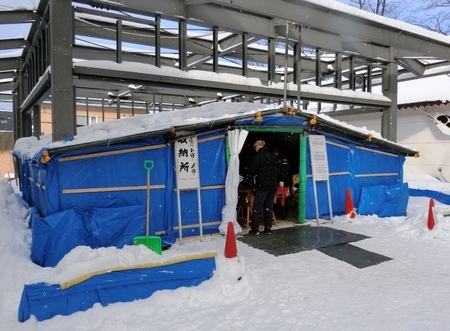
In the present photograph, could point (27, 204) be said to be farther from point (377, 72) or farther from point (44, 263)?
point (377, 72)

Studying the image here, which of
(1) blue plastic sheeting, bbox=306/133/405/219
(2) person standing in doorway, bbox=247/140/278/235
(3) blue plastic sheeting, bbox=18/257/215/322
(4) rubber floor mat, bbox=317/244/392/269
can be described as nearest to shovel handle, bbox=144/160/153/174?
(2) person standing in doorway, bbox=247/140/278/235

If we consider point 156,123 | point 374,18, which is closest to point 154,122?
point 156,123

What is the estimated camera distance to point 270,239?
7.16m

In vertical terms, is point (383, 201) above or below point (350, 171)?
below

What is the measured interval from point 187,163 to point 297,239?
2.77 metres

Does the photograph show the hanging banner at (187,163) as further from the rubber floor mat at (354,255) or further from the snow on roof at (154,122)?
the rubber floor mat at (354,255)

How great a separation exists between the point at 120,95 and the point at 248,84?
819cm

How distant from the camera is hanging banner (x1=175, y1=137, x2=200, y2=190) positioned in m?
6.85

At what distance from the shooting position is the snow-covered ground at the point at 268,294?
3.78 meters

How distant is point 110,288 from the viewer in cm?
417

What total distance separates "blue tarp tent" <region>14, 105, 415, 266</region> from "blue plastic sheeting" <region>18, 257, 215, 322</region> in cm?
164

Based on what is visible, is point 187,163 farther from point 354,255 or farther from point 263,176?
point 354,255

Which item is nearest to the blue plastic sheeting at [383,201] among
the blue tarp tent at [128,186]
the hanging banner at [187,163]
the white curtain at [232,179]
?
the blue tarp tent at [128,186]

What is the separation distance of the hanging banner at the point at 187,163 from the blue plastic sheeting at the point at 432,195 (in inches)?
364
